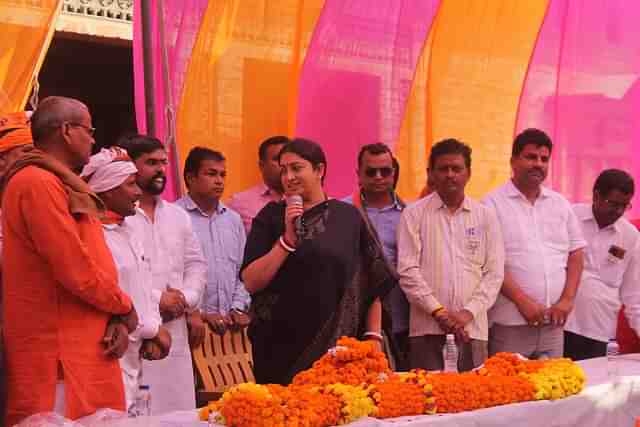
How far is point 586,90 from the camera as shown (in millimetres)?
7605

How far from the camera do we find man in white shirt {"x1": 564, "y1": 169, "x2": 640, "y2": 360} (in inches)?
236

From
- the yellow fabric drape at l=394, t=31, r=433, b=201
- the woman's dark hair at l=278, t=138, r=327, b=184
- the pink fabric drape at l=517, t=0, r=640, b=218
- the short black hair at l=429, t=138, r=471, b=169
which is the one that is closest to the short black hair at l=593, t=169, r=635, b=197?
the short black hair at l=429, t=138, r=471, b=169

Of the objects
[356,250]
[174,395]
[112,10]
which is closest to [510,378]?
[356,250]

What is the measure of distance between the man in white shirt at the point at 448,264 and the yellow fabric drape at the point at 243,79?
1.00 m

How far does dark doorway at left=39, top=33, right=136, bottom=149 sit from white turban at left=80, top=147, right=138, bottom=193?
5.52 meters

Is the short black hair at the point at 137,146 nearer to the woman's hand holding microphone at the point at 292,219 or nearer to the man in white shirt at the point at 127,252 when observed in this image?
the man in white shirt at the point at 127,252

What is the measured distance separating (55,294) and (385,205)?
259cm

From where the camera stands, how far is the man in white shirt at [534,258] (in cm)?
555

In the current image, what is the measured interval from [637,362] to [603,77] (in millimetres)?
3288

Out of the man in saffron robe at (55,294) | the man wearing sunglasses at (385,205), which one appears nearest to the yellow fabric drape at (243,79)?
the man wearing sunglasses at (385,205)

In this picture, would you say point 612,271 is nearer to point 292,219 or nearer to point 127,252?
point 292,219

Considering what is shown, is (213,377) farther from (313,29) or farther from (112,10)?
(112,10)

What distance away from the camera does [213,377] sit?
5168mm

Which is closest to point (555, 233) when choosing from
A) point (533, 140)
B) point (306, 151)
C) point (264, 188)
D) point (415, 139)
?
point (533, 140)
